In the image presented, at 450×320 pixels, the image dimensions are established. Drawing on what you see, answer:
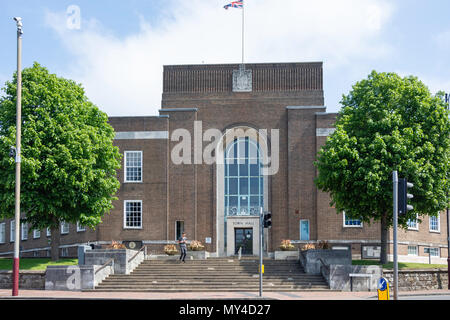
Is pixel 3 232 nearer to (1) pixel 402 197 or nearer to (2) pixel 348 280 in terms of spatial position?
(2) pixel 348 280

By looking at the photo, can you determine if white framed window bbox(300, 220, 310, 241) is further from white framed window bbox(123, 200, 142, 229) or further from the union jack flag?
the union jack flag

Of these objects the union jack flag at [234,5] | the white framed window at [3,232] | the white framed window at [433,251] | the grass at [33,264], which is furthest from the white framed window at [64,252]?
the white framed window at [433,251]

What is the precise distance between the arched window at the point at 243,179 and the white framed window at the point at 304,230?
3445mm

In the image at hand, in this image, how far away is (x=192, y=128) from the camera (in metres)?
45.5

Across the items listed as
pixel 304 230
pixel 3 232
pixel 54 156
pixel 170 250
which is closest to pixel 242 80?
pixel 304 230

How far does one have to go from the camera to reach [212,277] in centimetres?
3334

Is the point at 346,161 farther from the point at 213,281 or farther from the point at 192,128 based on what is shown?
the point at 192,128

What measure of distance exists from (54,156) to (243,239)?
644 inches

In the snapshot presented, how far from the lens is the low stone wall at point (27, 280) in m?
31.2

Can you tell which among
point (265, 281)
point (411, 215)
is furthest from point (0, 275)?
point (411, 215)

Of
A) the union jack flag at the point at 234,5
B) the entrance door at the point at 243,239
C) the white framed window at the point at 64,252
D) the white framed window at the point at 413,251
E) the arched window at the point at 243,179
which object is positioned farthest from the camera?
the white framed window at the point at 64,252

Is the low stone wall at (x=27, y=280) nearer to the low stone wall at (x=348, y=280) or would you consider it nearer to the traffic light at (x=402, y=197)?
the low stone wall at (x=348, y=280)

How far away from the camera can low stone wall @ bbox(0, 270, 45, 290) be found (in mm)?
31156

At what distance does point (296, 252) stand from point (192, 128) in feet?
39.2
